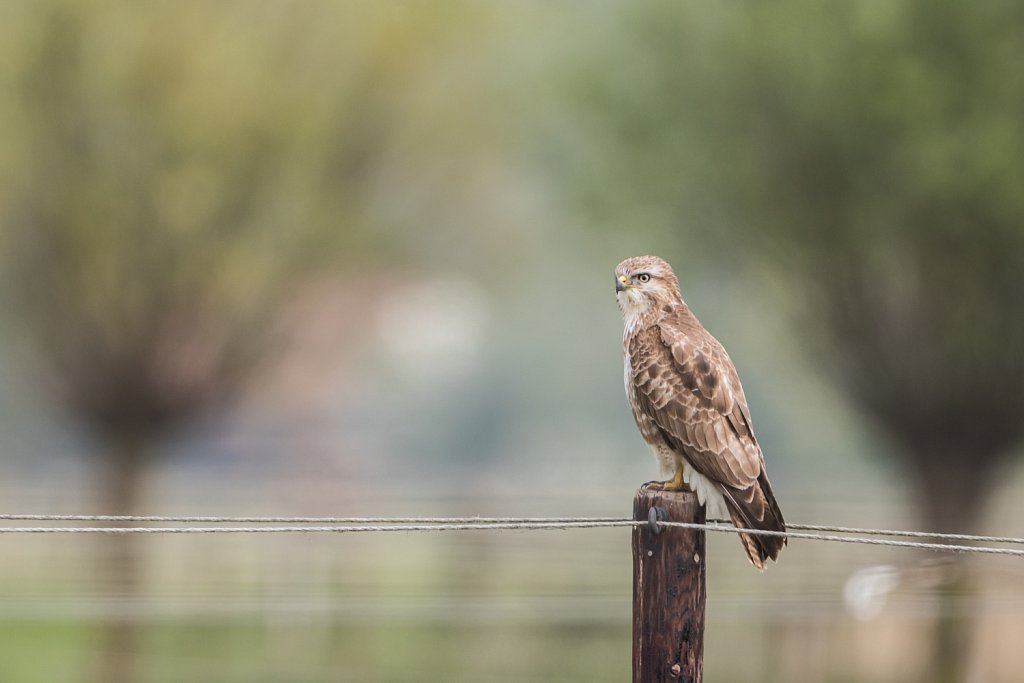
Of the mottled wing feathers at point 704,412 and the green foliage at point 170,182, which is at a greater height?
the green foliage at point 170,182

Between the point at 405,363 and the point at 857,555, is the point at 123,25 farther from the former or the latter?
the point at 405,363

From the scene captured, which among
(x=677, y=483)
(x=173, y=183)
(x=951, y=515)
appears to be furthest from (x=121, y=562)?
(x=677, y=483)

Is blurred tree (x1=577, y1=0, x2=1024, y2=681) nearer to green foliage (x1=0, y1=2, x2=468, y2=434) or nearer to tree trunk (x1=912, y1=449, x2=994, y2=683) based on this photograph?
tree trunk (x1=912, y1=449, x2=994, y2=683)

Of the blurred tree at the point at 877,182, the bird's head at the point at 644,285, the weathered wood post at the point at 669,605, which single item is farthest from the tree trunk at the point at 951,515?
the weathered wood post at the point at 669,605

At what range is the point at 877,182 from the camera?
32.4 feet

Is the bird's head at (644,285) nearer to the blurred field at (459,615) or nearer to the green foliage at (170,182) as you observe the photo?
the blurred field at (459,615)

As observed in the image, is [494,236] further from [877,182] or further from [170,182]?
[877,182]

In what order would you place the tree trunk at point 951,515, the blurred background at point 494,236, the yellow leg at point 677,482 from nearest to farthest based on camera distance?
1. the yellow leg at point 677,482
2. the blurred background at point 494,236
3. the tree trunk at point 951,515

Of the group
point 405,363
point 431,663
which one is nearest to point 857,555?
point 431,663

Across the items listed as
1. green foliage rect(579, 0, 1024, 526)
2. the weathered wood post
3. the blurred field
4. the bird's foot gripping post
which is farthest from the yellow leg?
the blurred field

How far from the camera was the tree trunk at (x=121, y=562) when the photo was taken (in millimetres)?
11173

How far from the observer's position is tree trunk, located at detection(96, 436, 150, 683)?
36.7 feet

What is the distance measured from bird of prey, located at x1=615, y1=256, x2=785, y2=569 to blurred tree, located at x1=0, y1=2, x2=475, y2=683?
20.2ft

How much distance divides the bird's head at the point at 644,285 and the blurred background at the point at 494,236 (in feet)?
16.4
